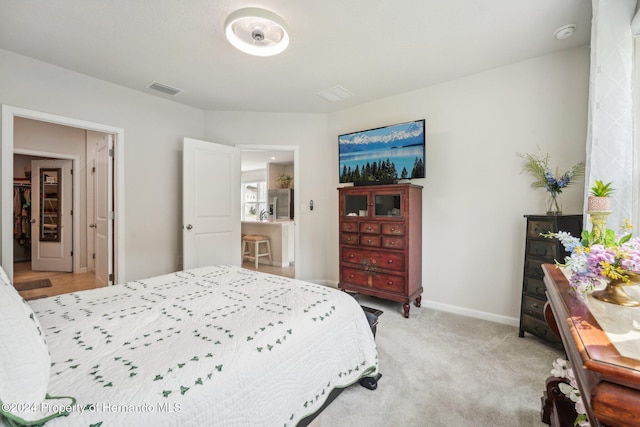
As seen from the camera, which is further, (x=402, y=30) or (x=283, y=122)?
(x=283, y=122)

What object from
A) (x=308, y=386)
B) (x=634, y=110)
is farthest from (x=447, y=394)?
(x=634, y=110)

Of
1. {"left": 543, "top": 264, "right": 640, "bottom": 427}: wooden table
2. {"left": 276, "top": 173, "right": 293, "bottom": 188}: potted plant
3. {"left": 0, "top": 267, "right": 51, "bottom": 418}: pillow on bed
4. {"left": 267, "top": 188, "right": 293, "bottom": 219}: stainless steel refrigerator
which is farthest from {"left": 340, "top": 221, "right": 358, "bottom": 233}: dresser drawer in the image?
{"left": 276, "top": 173, "right": 293, "bottom": 188}: potted plant

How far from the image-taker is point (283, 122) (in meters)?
4.08

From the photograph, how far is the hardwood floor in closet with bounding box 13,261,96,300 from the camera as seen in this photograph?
12.3 ft

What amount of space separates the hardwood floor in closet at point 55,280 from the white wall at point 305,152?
112 inches

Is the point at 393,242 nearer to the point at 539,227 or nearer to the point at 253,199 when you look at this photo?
the point at 539,227

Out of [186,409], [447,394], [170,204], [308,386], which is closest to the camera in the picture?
[186,409]

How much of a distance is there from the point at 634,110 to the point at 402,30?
155 cm

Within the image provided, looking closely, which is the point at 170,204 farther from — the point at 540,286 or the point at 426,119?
the point at 540,286

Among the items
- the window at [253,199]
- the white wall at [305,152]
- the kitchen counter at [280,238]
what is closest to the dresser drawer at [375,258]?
the white wall at [305,152]

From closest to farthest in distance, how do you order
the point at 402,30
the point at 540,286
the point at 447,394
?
the point at 447,394 < the point at 402,30 < the point at 540,286

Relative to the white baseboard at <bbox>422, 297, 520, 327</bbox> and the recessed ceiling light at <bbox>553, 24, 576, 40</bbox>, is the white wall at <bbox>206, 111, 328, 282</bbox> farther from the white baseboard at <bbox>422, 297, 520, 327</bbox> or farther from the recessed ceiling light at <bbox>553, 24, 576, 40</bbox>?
the recessed ceiling light at <bbox>553, 24, 576, 40</bbox>

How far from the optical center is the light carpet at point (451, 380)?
1.55 m

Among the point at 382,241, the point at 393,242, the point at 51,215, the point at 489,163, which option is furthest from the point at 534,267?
the point at 51,215
